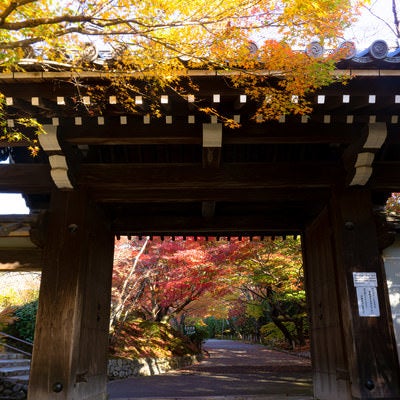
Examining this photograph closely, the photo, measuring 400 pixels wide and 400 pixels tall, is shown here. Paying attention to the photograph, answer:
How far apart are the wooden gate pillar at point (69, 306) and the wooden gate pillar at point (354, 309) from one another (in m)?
3.55

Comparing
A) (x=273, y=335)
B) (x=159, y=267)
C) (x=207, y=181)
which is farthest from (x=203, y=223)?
(x=273, y=335)

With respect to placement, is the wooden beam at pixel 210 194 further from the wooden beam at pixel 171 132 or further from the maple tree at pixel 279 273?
the maple tree at pixel 279 273

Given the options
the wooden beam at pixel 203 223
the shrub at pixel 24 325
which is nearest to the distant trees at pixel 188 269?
the shrub at pixel 24 325

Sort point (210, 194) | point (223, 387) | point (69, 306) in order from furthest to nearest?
point (223, 387)
point (210, 194)
point (69, 306)

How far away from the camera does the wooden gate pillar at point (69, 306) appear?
457 cm

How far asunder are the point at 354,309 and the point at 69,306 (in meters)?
3.66

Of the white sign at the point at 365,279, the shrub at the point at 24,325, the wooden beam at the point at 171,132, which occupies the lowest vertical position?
the shrub at the point at 24,325

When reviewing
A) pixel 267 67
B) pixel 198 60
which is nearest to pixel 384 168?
pixel 267 67

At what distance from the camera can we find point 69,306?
4793mm

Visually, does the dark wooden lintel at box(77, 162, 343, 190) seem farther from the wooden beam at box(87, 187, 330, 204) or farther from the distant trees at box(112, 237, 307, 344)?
the distant trees at box(112, 237, 307, 344)

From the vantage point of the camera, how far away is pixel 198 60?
3840mm

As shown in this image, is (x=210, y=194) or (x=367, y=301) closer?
(x=367, y=301)

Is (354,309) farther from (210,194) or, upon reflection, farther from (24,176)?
(24,176)

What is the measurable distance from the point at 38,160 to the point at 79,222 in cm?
131
